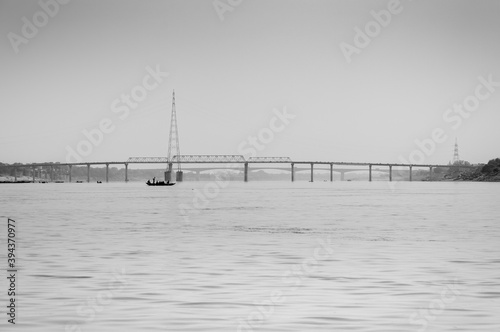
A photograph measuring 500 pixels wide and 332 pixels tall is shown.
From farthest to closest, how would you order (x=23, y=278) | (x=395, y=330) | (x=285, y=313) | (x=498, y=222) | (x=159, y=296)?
(x=498, y=222) → (x=23, y=278) → (x=159, y=296) → (x=285, y=313) → (x=395, y=330)

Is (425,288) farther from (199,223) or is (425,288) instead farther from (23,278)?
(199,223)

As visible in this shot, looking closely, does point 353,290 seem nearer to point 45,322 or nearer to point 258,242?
point 45,322

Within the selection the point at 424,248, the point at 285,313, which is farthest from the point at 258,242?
the point at 285,313

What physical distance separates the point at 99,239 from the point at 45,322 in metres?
20.3

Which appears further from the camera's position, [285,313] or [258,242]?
[258,242]

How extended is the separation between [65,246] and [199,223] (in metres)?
18.1

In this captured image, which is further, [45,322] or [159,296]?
[159,296]

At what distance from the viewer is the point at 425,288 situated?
1811cm

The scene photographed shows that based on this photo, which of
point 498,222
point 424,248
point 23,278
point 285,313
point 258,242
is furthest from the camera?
point 498,222

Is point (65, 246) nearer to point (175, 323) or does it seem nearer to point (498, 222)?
point (175, 323)

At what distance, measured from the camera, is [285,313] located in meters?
14.6

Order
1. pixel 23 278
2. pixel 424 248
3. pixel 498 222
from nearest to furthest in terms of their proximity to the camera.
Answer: pixel 23 278, pixel 424 248, pixel 498 222

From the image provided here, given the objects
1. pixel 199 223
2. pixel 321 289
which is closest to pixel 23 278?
pixel 321 289

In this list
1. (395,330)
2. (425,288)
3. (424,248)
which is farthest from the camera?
(424,248)
